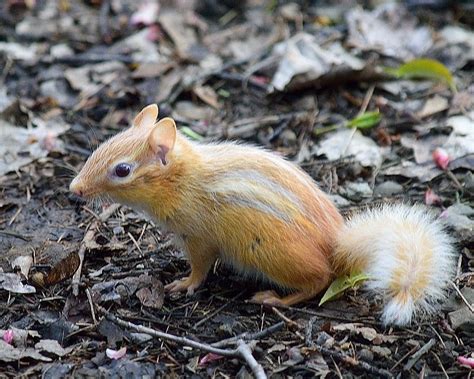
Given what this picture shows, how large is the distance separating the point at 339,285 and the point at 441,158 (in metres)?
1.89

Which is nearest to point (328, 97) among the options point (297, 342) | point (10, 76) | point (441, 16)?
point (441, 16)

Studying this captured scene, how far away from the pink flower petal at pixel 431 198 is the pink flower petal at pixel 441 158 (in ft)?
1.10

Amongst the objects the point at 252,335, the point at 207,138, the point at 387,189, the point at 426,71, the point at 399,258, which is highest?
the point at 399,258

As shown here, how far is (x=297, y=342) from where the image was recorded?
13.5ft

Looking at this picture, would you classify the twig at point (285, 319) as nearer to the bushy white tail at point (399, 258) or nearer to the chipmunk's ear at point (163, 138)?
the bushy white tail at point (399, 258)

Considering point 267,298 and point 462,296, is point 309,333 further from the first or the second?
point 462,296

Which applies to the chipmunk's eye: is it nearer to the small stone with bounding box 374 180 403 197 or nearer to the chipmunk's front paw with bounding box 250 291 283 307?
the chipmunk's front paw with bounding box 250 291 283 307

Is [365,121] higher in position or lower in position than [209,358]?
lower

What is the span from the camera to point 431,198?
18.2 feet

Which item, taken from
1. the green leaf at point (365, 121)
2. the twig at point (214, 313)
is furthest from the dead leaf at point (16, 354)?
the green leaf at point (365, 121)

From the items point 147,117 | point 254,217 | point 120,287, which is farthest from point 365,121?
point 120,287

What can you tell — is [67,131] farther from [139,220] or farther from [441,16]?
[441,16]

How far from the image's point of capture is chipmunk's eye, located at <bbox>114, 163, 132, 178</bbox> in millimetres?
→ 4438

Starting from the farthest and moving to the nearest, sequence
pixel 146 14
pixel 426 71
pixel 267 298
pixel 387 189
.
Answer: pixel 146 14 < pixel 426 71 < pixel 387 189 < pixel 267 298
